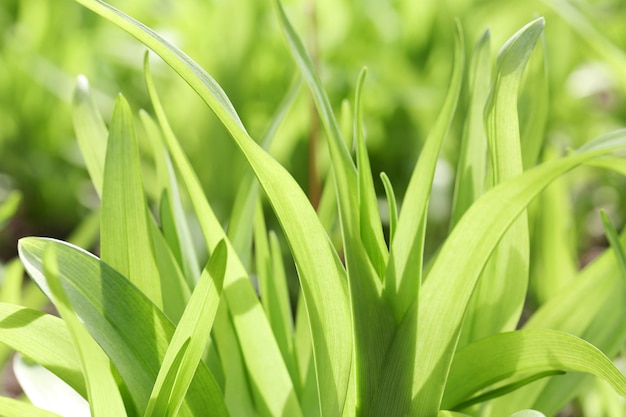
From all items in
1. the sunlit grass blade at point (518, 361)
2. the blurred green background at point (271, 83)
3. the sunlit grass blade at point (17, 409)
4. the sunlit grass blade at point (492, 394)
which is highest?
the blurred green background at point (271, 83)

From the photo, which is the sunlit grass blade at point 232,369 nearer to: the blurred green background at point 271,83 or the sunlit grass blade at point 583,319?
the sunlit grass blade at point 583,319

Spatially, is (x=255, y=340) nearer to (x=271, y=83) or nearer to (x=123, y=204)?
(x=123, y=204)

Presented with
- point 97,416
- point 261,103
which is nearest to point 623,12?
point 261,103

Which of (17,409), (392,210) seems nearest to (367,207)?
(392,210)

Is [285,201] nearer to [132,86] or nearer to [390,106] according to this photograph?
[390,106]

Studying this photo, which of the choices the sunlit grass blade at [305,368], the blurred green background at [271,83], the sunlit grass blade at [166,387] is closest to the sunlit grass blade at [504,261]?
the sunlit grass blade at [305,368]

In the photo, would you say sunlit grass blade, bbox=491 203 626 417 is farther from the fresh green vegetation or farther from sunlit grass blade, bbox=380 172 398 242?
sunlit grass blade, bbox=380 172 398 242
